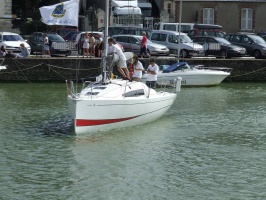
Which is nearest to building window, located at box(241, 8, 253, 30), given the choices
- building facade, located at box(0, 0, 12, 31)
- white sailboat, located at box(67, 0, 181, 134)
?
building facade, located at box(0, 0, 12, 31)

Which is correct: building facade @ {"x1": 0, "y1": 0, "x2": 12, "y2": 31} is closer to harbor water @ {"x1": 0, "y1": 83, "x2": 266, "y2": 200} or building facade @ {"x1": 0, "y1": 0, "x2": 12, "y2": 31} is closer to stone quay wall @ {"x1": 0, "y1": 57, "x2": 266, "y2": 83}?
stone quay wall @ {"x1": 0, "y1": 57, "x2": 266, "y2": 83}

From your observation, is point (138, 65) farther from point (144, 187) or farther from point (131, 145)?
point (144, 187)

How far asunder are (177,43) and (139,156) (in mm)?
24648

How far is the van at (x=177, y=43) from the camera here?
43.3 m

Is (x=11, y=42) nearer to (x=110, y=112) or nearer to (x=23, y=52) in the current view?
(x=23, y=52)

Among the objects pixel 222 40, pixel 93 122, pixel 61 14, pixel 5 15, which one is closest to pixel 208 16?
pixel 222 40

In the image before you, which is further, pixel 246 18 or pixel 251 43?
pixel 246 18

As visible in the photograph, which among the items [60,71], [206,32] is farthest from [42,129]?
[206,32]

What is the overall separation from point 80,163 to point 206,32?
30699 mm

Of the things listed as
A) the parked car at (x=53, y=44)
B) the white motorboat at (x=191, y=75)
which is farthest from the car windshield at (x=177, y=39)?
the white motorboat at (x=191, y=75)

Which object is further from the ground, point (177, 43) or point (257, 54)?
point (177, 43)

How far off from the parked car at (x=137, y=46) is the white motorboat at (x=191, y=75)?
5191 millimetres

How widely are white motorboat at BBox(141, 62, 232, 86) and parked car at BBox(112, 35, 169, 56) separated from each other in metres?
5.19

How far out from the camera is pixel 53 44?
42.7 metres
